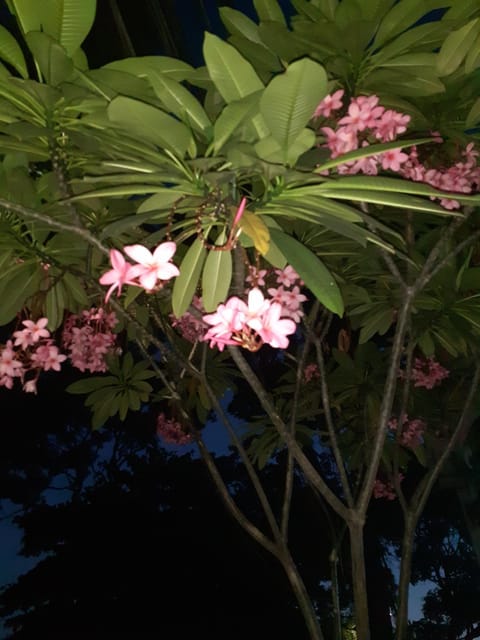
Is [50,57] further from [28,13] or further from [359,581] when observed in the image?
[359,581]

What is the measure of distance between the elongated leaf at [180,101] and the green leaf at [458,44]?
1.55ft

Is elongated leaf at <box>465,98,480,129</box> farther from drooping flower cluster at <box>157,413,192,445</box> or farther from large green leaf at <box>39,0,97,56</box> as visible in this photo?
drooping flower cluster at <box>157,413,192,445</box>

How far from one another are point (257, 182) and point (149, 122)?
384mm

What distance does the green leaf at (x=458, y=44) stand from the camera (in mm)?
1032

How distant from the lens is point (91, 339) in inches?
68.3

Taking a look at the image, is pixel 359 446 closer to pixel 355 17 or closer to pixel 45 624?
pixel 355 17

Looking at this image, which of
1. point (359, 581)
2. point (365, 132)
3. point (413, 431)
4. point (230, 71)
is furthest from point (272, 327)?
point (413, 431)

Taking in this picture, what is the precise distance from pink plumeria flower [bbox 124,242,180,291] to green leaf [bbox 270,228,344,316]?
200 mm

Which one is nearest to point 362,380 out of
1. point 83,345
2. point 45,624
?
point 83,345

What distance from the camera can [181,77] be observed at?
40.1 inches

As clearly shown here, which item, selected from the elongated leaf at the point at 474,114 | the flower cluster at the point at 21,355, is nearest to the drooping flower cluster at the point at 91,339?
the flower cluster at the point at 21,355

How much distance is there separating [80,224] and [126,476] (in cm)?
264

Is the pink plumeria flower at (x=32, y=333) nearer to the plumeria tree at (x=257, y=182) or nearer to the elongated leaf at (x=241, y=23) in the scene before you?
the plumeria tree at (x=257, y=182)

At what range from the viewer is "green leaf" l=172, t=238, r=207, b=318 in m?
0.99
